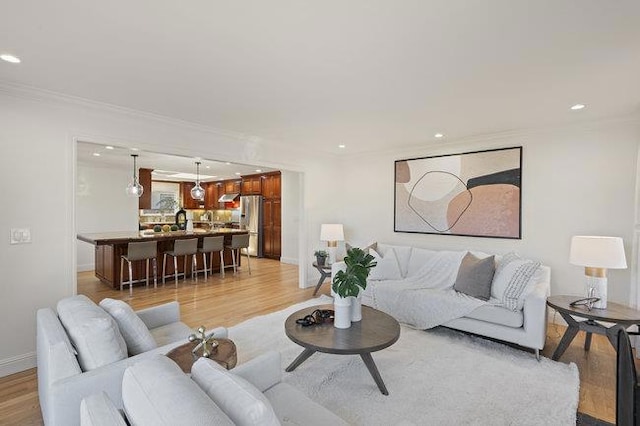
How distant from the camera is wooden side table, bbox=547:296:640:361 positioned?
104 inches

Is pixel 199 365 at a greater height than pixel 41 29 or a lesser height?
lesser

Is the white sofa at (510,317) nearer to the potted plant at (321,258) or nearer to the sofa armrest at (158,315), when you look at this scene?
the potted plant at (321,258)

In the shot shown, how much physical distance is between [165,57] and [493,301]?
374cm

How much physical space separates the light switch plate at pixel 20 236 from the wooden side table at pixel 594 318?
4.90m

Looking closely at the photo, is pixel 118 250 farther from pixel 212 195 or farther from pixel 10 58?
pixel 212 195

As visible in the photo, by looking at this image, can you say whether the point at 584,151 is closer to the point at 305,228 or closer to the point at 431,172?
the point at 431,172

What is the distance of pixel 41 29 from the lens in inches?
74.1

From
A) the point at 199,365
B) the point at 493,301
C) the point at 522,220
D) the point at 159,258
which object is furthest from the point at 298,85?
the point at 159,258

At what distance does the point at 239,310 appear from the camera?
14.1ft

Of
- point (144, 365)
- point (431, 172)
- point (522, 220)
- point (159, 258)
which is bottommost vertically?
point (159, 258)

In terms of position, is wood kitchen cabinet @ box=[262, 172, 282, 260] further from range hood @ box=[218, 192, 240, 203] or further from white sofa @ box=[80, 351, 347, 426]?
white sofa @ box=[80, 351, 347, 426]

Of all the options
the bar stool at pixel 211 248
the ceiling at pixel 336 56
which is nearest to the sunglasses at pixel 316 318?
the ceiling at pixel 336 56

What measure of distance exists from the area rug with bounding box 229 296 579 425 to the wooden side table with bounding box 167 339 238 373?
0.82 m

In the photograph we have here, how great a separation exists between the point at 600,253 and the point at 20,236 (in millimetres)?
5283
